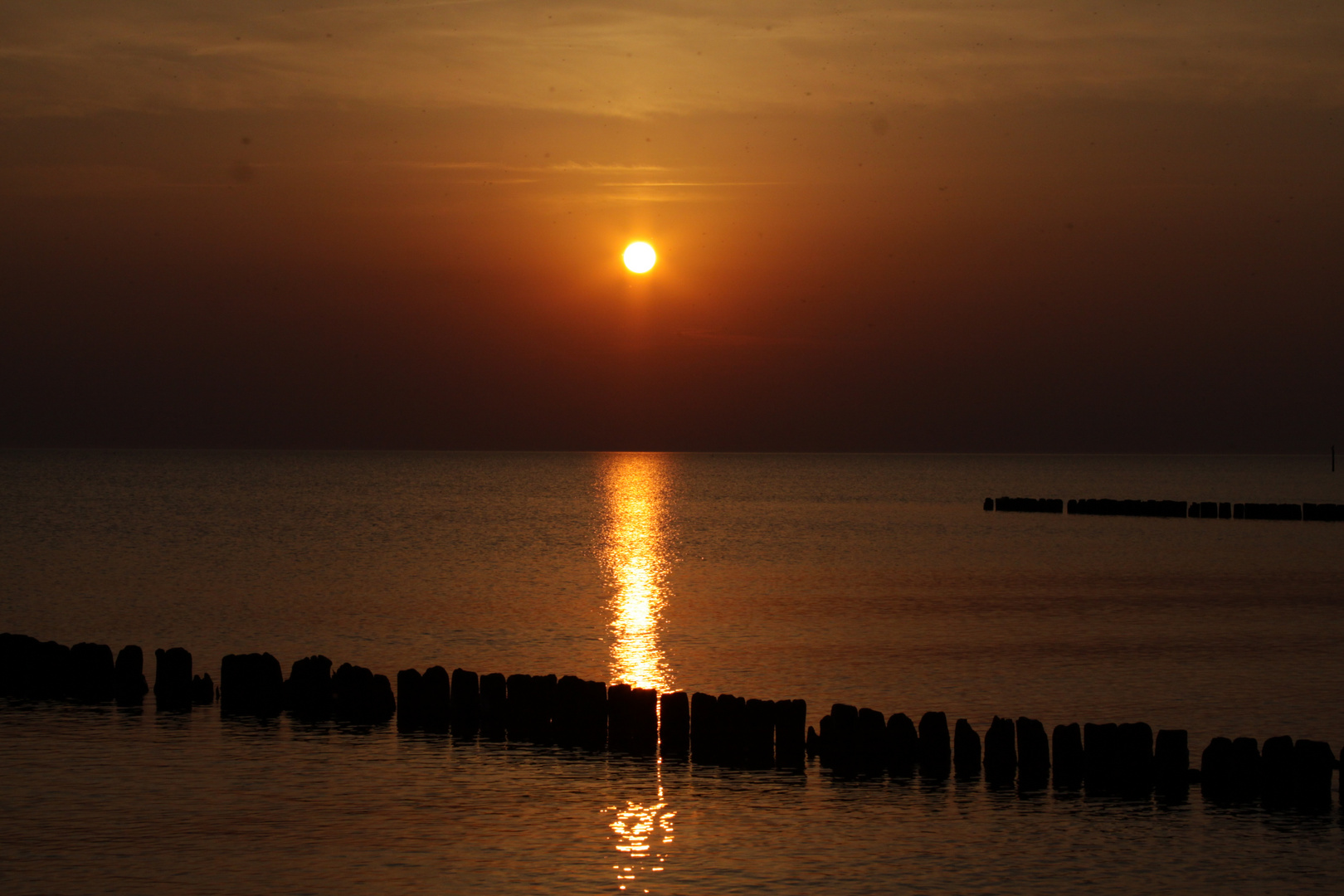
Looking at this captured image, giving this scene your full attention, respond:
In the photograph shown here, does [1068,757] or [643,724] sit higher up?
[643,724]

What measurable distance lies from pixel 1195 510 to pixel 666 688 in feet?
233

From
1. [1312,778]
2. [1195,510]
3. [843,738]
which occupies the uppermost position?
[1195,510]

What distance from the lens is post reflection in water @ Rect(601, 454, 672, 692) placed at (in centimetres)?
2886

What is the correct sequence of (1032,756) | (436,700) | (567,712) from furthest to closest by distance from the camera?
(436,700), (567,712), (1032,756)

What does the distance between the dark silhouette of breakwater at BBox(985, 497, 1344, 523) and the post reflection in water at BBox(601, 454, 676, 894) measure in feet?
87.5

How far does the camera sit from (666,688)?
2645 centimetres

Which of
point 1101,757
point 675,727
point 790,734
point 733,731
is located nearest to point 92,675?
point 675,727

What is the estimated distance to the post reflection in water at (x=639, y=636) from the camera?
1537cm

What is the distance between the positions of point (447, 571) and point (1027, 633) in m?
25.0

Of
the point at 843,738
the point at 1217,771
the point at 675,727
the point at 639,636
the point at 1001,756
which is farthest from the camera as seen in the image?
the point at 639,636

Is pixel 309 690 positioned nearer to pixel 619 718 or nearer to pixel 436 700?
pixel 436 700

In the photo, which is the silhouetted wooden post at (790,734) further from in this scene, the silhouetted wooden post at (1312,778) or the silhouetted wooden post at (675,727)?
the silhouetted wooden post at (1312,778)

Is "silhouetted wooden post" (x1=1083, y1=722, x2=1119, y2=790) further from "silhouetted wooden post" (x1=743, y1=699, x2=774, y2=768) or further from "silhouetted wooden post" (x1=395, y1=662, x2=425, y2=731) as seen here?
"silhouetted wooden post" (x1=395, y1=662, x2=425, y2=731)

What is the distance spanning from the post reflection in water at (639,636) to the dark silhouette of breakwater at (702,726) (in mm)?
1138
